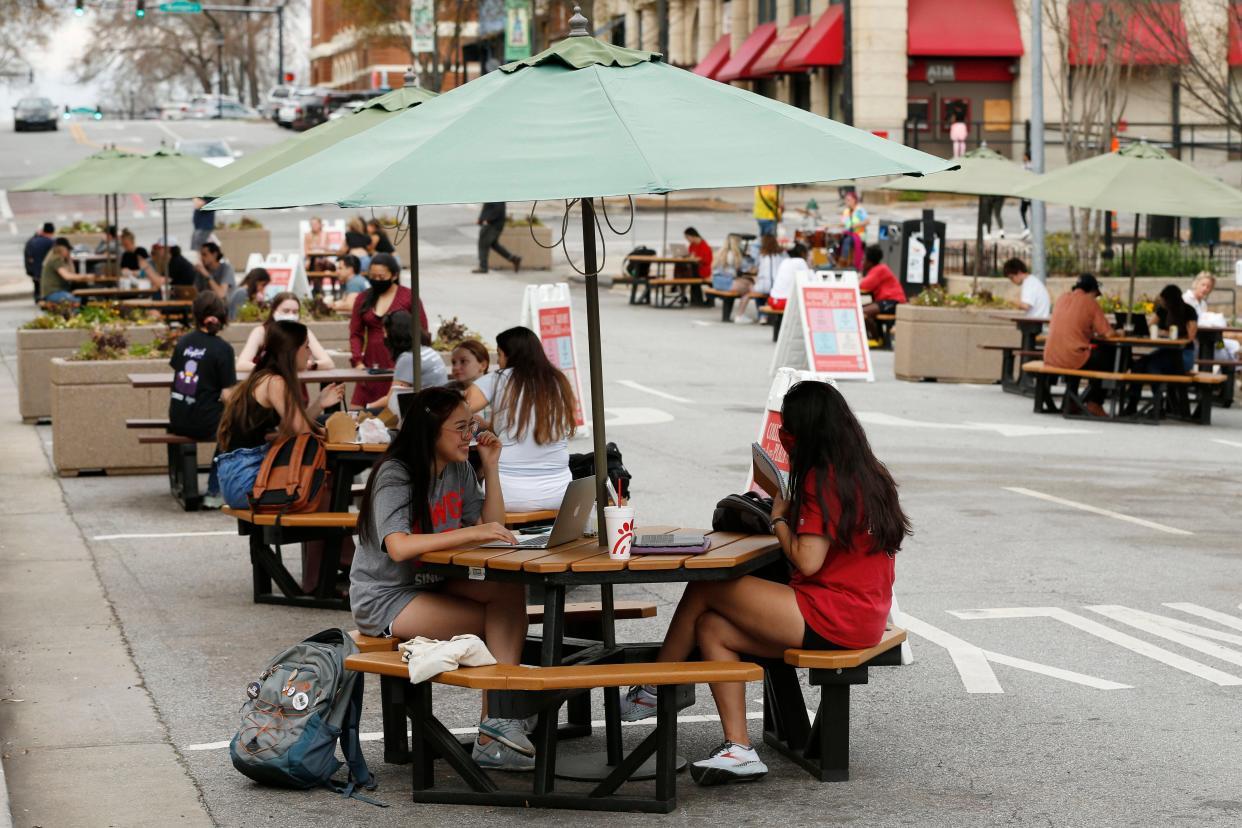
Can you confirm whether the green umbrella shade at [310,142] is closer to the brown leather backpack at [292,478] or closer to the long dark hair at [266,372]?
the long dark hair at [266,372]

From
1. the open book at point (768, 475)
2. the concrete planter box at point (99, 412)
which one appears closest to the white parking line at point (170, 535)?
the concrete planter box at point (99, 412)

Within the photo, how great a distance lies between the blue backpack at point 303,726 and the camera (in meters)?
6.36

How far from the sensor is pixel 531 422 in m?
9.02

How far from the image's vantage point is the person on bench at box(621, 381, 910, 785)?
6.40 m

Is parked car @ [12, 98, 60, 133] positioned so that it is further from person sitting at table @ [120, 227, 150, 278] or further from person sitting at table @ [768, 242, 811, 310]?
person sitting at table @ [768, 242, 811, 310]

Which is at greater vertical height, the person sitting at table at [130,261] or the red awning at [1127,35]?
the red awning at [1127,35]

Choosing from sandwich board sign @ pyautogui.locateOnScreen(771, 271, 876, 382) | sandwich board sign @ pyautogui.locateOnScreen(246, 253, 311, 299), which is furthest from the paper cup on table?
sandwich board sign @ pyautogui.locateOnScreen(246, 253, 311, 299)

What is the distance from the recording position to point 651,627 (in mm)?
9281

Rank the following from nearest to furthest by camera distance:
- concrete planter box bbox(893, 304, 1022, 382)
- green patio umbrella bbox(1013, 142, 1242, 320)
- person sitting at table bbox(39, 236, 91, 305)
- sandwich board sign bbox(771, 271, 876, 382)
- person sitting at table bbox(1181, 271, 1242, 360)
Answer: green patio umbrella bbox(1013, 142, 1242, 320)
person sitting at table bbox(1181, 271, 1242, 360)
sandwich board sign bbox(771, 271, 876, 382)
concrete planter box bbox(893, 304, 1022, 382)
person sitting at table bbox(39, 236, 91, 305)

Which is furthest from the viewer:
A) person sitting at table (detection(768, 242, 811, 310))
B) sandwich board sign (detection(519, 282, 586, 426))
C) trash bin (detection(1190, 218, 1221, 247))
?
trash bin (detection(1190, 218, 1221, 247))

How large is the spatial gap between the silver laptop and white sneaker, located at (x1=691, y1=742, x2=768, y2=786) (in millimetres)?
1011

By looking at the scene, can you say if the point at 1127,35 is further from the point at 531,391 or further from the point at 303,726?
the point at 303,726

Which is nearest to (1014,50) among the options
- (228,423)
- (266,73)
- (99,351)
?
(99,351)

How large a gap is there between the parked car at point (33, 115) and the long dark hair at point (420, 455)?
269 feet
